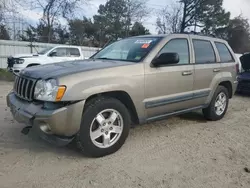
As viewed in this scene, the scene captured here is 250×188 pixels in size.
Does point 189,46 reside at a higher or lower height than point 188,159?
higher

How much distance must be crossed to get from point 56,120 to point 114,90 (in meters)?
0.89

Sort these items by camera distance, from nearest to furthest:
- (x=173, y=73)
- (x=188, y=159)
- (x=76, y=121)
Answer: (x=76, y=121), (x=188, y=159), (x=173, y=73)

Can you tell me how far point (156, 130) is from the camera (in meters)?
4.71

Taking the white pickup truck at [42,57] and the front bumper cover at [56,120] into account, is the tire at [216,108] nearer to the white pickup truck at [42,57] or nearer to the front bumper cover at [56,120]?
the front bumper cover at [56,120]

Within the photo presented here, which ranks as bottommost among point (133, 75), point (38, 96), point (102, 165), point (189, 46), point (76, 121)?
point (102, 165)

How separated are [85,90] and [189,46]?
239 cm

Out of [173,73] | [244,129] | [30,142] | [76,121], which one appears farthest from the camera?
[244,129]

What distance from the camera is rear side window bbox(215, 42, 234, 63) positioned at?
5.48 m

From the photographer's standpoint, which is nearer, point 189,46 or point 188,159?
point 188,159

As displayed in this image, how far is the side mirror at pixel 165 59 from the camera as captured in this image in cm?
386

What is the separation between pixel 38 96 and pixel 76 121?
0.58 meters

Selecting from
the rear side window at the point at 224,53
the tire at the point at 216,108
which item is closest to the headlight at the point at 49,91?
the tire at the point at 216,108

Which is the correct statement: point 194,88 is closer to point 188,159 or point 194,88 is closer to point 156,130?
point 156,130

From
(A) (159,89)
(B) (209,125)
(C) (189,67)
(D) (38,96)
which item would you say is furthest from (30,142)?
(B) (209,125)
